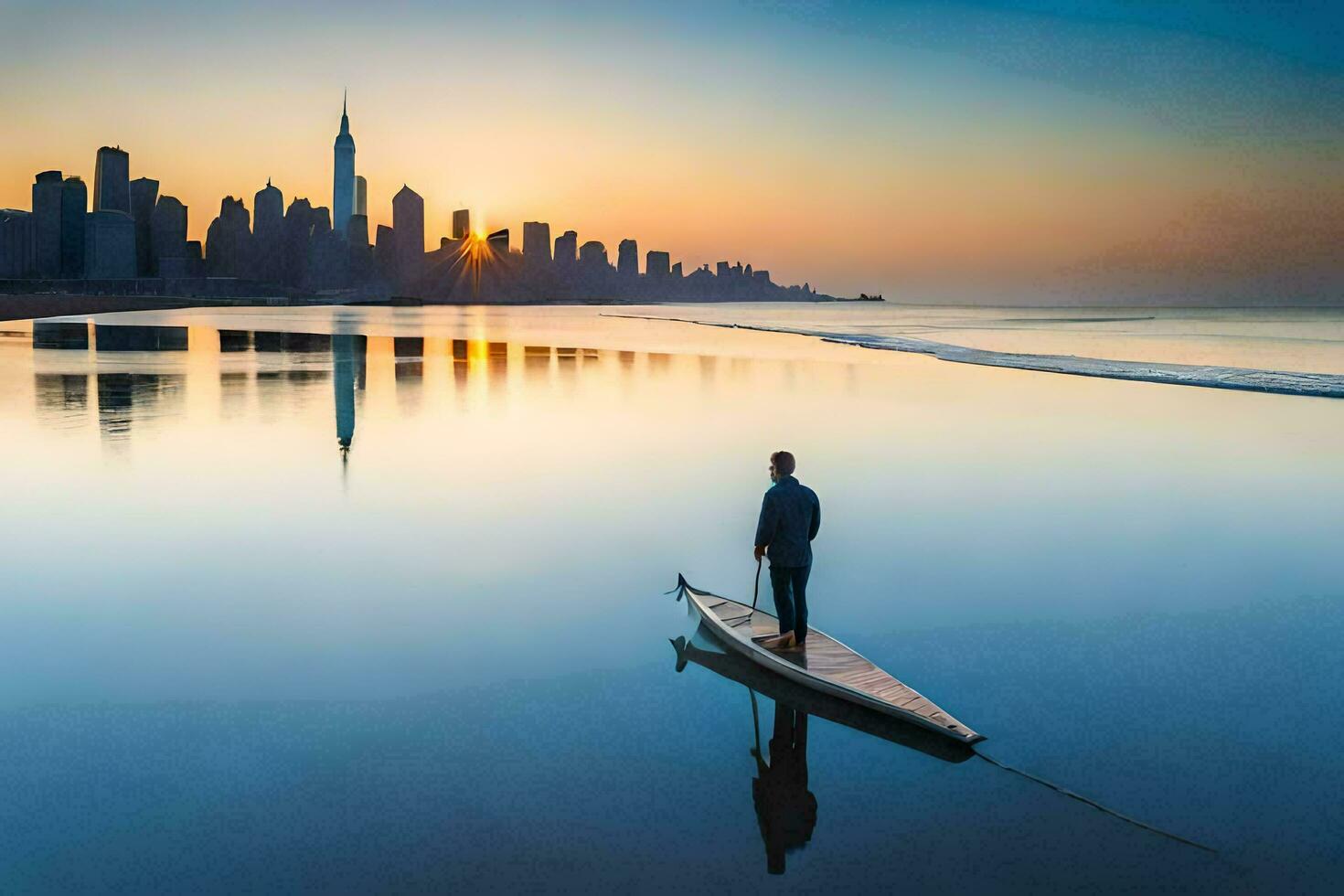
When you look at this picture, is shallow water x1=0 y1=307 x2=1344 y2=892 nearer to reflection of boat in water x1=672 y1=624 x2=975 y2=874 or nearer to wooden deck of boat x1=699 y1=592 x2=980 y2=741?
reflection of boat in water x1=672 y1=624 x2=975 y2=874

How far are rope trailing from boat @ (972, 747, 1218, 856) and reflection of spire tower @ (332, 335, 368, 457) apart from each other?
15.0 meters

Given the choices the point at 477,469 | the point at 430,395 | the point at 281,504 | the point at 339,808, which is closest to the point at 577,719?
the point at 339,808

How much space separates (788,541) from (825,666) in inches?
42.2

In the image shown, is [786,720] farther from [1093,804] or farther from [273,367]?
[273,367]

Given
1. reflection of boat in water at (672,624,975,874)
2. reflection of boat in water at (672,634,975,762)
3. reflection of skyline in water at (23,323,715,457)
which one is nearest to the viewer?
reflection of boat in water at (672,624,975,874)

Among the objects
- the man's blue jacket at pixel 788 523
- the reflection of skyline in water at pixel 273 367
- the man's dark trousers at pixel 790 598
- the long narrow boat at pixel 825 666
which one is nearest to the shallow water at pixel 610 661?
the long narrow boat at pixel 825 666

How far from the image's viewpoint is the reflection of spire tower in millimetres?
22400

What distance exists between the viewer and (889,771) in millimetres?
7082

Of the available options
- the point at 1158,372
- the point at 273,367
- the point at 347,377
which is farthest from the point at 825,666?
the point at 1158,372

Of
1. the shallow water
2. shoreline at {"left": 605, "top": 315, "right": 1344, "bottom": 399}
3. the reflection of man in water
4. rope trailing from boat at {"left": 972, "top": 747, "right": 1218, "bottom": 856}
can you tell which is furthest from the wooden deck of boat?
shoreline at {"left": 605, "top": 315, "right": 1344, "bottom": 399}

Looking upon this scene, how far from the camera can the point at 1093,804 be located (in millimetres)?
6629

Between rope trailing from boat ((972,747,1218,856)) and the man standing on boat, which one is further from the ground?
the man standing on boat

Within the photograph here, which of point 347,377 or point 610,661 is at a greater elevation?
point 347,377

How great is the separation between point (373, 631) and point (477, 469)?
908 cm
